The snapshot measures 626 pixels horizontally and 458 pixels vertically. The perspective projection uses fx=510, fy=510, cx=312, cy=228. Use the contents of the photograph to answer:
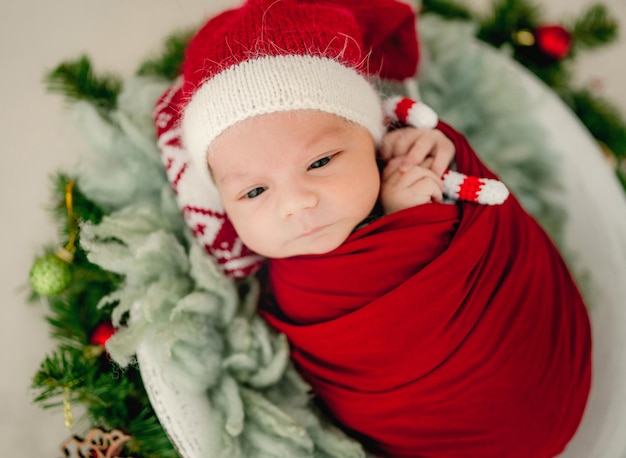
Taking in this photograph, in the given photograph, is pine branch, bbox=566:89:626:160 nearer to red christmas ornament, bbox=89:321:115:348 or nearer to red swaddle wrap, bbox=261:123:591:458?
red swaddle wrap, bbox=261:123:591:458

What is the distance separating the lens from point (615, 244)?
954mm

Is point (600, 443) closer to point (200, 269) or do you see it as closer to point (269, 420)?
point (269, 420)

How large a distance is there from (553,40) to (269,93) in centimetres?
70

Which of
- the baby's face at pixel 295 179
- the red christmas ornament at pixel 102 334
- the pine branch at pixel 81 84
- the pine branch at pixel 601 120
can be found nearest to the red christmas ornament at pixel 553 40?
the pine branch at pixel 601 120

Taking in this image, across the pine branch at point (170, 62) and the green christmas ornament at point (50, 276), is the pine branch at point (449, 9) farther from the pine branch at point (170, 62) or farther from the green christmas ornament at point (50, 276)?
the green christmas ornament at point (50, 276)

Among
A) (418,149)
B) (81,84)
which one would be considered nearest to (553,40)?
(418,149)

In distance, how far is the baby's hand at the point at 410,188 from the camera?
2.64ft

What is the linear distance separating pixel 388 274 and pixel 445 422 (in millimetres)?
243

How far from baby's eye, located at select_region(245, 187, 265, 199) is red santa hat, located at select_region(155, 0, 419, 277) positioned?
0.09m

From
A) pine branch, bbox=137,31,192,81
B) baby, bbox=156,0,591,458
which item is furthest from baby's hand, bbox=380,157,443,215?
pine branch, bbox=137,31,192,81

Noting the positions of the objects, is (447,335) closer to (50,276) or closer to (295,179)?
(295,179)

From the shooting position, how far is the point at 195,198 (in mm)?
857

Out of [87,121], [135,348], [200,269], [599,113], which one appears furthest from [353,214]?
[599,113]

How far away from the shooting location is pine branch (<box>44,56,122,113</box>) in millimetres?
891
